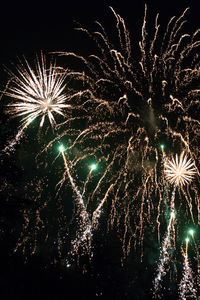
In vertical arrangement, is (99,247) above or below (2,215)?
above

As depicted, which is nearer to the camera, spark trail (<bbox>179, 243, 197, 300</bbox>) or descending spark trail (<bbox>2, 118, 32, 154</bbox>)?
descending spark trail (<bbox>2, 118, 32, 154</bbox>)

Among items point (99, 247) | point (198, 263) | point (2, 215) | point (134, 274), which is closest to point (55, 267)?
point (99, 247)

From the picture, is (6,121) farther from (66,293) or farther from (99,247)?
(99,247)

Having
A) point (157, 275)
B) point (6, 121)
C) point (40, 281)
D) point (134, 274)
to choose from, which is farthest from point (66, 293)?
point (157, 275)

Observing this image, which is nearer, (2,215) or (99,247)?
(2,215)

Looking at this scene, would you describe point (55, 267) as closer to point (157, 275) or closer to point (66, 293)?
point (66, 293)

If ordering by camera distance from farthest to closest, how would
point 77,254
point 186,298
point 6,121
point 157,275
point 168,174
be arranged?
point 157,275
point 186,298
point 77,254
point 168,174
point 6,121

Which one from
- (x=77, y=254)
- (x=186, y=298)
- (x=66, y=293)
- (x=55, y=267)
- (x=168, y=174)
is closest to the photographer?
(x=168, y=174)

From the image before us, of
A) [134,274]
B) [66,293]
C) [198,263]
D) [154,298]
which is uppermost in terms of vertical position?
[198,263]

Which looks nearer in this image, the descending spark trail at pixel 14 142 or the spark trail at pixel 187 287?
the descending spark trail at pixel 14 142

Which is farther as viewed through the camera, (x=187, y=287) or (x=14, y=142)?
(x=187, y=287)

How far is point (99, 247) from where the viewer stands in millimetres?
26672

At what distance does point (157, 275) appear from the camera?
3291 cm

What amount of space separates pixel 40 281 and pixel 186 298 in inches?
748
